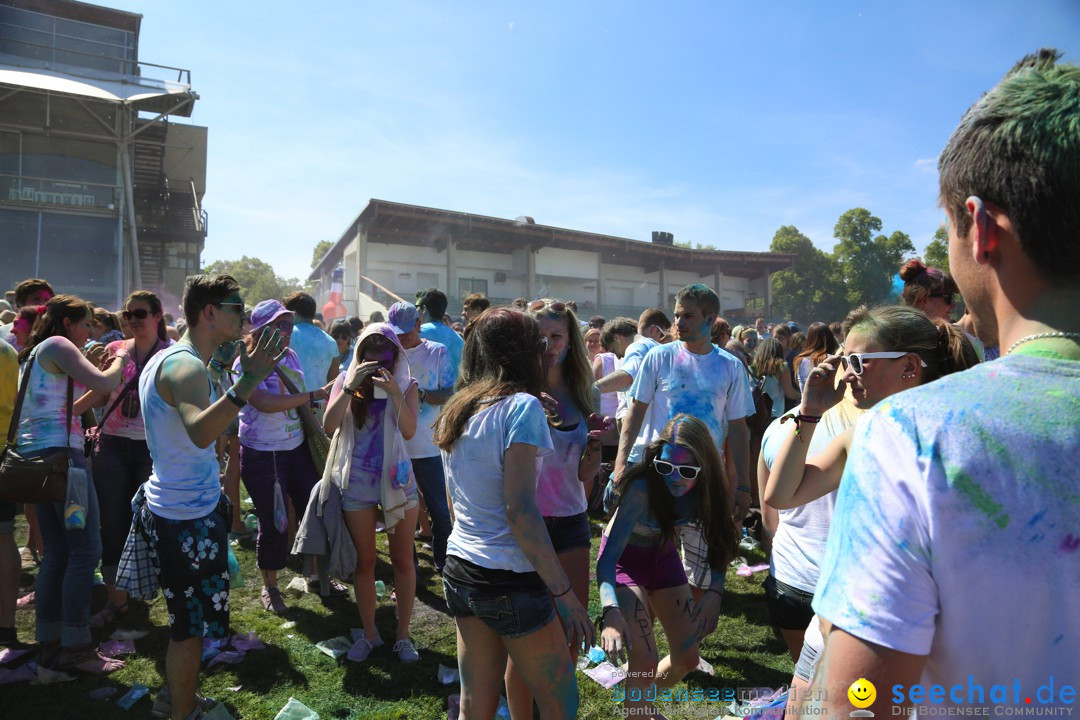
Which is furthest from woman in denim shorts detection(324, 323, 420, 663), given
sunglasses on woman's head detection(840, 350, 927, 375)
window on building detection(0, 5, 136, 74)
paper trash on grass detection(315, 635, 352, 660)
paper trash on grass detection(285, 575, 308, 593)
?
window on building detection(0, 5, 136, 74)

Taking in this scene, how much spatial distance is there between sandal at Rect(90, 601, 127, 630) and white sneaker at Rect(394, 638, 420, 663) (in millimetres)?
2104

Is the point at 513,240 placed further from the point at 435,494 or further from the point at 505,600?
the point at 505,600

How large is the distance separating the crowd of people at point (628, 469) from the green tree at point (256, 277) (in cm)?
5798

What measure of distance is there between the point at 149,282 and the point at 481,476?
32.9 metres

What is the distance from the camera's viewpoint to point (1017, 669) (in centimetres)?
80

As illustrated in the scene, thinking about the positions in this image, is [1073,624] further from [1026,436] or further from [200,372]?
[200,372]

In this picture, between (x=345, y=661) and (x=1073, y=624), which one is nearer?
(x=1073, y=624)

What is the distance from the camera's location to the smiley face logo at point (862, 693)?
80cm

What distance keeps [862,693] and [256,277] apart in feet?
229

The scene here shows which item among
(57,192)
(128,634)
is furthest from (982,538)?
(57,192)

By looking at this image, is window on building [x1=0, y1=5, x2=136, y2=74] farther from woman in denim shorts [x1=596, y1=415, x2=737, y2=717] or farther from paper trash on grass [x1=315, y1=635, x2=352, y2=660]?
woman in denim shorts [x1=596, y1=415, x2=737, y2=717]

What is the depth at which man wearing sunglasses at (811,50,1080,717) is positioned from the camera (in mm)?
783

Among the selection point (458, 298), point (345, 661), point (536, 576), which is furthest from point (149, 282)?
point (536, 576)

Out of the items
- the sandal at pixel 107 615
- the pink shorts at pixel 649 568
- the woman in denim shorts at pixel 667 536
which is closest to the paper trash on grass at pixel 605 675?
the woman in denim shorts at pixel 667 536
